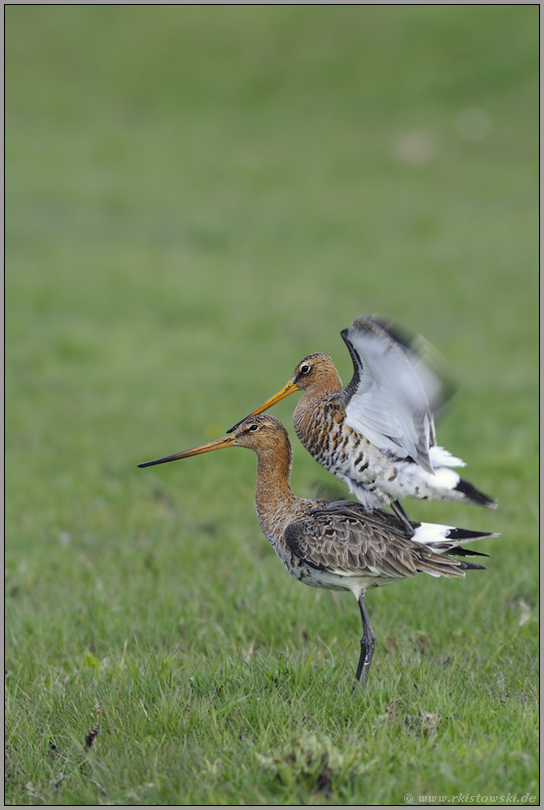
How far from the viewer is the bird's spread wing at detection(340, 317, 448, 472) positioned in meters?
3.50

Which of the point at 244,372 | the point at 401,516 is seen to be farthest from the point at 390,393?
the point at 244,372

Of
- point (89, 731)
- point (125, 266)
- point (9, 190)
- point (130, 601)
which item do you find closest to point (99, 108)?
point (9, 190)

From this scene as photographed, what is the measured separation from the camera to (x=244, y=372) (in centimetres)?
1124

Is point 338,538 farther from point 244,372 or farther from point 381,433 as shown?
point 244,372

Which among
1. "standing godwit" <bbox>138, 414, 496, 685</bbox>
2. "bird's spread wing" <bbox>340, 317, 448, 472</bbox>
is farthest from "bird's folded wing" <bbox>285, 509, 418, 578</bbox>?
"bird's spread wing" <bbox>340, 317, 448, 472</bbox>

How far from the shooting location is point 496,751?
330 cm

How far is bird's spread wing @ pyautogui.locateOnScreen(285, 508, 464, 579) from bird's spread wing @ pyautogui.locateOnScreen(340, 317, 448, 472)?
54 cm

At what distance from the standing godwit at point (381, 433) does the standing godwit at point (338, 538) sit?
26 cm

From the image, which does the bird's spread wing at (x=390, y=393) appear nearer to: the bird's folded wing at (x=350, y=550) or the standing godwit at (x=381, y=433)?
the standing godwit at (x=381, y=433)

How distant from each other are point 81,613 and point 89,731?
5.98ft

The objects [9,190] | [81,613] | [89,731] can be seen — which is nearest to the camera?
[89,731]

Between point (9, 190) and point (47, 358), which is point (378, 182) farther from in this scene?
point (47, 358)

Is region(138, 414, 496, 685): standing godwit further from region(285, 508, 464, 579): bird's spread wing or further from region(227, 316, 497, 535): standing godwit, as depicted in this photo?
region(227, 316, 497, 535): standing godwit

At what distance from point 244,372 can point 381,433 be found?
746cm
